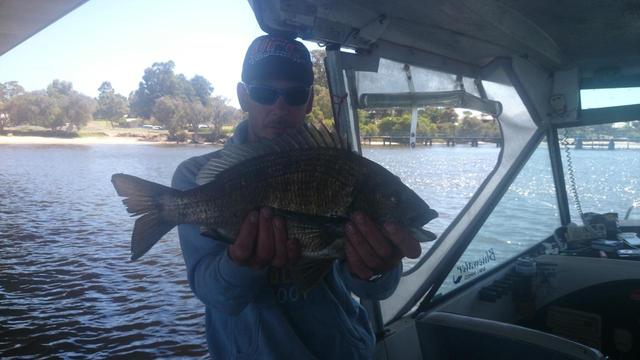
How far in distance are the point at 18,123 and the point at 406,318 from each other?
9963 cm

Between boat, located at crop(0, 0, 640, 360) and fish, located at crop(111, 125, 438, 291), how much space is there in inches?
42.7

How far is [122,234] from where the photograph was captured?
2088cm

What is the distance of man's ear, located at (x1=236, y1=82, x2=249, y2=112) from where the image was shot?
2.56 m

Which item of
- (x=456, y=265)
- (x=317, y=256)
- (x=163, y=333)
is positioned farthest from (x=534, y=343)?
(x=163, y=333)

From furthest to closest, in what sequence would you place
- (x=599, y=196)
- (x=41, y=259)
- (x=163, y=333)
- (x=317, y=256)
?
1. (x=41, y=259)
2. (x=163, y=333)
3. (x=599, y=196)
4. (x=317, y=256)

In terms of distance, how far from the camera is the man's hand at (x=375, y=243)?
208cm

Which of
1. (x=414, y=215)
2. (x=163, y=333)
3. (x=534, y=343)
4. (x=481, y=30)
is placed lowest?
(x=163, y=333)

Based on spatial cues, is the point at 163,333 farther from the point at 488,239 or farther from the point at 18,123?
the point at 18,123

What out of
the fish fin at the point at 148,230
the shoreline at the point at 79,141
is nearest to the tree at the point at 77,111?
the shoreline at the point at 79,141

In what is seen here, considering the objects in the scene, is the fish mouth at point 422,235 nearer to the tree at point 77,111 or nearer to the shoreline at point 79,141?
the shoreline at point 79,141

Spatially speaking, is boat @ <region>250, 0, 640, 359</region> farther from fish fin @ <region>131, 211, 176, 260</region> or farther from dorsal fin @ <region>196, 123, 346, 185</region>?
fish fin @ <region>131, 211, 176, 260</region>

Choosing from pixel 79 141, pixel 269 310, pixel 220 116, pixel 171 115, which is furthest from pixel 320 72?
pixel 79 141

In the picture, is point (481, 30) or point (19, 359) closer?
point (481, 30)

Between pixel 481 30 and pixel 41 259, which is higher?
pixel 481 30
